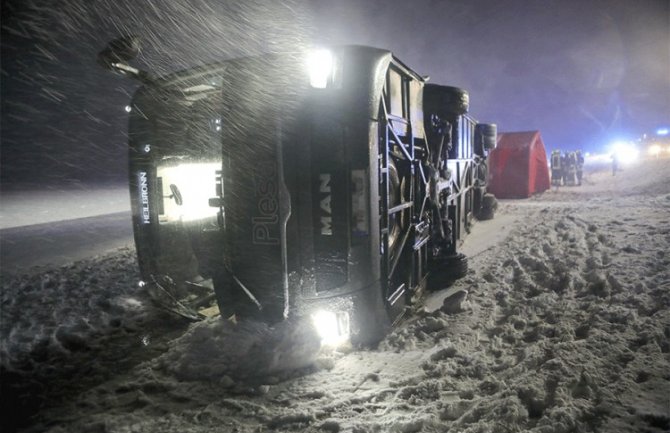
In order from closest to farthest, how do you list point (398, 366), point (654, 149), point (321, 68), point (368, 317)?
point (398, 366)
point (321, 68)
point (368, 317)
point (654, 149)

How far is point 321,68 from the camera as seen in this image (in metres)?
3.46

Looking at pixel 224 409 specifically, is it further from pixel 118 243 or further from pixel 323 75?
pixel 118 243

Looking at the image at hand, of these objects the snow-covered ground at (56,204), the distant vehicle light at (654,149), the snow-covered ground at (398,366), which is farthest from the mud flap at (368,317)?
the distant vehicle light at (654,149)

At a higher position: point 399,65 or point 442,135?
point 399,65

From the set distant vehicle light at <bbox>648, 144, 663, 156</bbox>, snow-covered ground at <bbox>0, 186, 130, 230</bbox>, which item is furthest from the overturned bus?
distant vehicle light at <bbox>648, 144, 663, 156</bbox>

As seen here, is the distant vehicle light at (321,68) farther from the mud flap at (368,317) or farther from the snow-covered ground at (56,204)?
the snow-covered ground at (56,204)

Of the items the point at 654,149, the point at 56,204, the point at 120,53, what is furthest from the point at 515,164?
the point at 654,149

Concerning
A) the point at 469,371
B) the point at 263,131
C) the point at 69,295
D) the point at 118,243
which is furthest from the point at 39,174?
the point at 469,371

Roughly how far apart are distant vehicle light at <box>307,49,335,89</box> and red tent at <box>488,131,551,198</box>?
1611 cm

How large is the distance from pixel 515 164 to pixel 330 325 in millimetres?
16714

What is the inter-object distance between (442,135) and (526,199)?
13.7 metres

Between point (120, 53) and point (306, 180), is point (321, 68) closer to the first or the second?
point (306, 180)

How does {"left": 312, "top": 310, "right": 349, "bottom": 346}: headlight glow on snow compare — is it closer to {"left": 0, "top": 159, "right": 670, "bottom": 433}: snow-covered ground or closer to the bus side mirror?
{"left": 0, "top": 159, "right": 670, "bottom": 433}: snow-covered ground

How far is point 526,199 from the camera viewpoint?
17.2 meters
